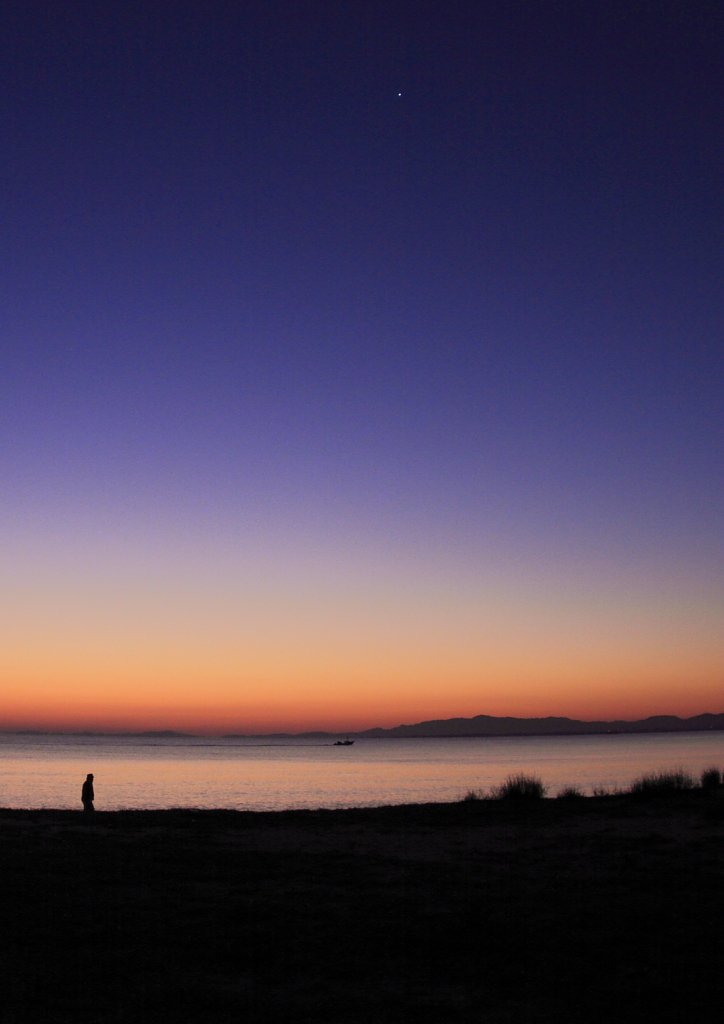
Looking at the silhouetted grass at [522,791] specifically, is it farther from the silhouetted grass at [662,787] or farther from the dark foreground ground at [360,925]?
the dark foreground ground at [360,925]

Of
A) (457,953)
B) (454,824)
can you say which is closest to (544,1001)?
(457,953)

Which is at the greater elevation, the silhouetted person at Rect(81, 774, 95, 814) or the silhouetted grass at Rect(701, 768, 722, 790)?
the silhouetted person at Rect(81, 774, 95, 814)

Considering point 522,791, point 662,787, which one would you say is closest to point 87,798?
point 522,791

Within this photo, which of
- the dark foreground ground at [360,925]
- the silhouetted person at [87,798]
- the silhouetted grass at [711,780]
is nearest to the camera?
the dark foreground ground at [360,925]

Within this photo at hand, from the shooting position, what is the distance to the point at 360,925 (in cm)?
943

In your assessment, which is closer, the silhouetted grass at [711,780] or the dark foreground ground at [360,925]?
the dark foreground ground at [360,925]

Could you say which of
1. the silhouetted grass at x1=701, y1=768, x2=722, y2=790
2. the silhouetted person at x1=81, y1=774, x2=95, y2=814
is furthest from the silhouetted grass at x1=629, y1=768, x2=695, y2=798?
the silhouetted person at x1=81, y1=774, x2=95, y2=814

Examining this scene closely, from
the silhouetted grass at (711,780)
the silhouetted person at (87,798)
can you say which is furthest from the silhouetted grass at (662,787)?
the silhouetted person at (87,798)

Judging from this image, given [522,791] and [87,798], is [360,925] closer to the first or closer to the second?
[87,798]

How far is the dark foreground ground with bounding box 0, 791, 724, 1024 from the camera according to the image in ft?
22.9

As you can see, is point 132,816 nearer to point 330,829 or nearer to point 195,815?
point 195,815

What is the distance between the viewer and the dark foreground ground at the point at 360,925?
698 centimetres

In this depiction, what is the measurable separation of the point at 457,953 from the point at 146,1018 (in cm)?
334

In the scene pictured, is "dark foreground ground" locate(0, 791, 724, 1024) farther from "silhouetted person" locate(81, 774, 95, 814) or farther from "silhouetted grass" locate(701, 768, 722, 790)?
"silhouetted grass" locate(701, 768, 722, 790)
